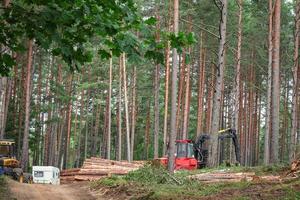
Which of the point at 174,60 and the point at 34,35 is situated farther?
the point at 174,60

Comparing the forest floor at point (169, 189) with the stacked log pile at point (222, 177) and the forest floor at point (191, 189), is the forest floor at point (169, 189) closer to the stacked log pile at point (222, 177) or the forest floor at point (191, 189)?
the forest floor at point (191, 189)

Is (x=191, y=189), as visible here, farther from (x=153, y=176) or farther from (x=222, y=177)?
(x=153, y=176)

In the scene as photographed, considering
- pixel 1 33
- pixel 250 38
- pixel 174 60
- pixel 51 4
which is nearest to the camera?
pixel 51 4

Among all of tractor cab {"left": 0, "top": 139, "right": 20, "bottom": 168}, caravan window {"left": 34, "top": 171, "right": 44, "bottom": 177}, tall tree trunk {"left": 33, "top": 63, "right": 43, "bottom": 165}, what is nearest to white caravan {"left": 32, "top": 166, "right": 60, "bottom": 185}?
caravan window {"left": 34, "top": 171, "right": 44, "bottom": 177}

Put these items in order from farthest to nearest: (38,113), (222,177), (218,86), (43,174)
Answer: (38,113) < (43,174) < (218,86) < (222,177)

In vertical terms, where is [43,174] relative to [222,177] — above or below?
below

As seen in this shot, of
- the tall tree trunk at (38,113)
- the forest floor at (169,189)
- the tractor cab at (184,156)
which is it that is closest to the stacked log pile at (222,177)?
the forest floor at (169,189)

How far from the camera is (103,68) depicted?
142ft

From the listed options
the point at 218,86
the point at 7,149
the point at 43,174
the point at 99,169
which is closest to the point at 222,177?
the point at 218,86

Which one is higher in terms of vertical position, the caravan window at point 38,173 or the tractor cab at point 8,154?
the tractor cab at point 8,154

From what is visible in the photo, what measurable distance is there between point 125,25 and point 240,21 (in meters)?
27.5

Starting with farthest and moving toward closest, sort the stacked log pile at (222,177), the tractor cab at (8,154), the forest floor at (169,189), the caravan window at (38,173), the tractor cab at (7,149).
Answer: the caravan window at (38,173), the tractor cab at (7,149), the tractor cab at (8,154), the stacked log pile at (222,177), the forest floor at (169,189)

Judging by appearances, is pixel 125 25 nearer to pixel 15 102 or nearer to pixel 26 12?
pixel 26 12

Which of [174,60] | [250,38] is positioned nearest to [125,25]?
[174,60]
